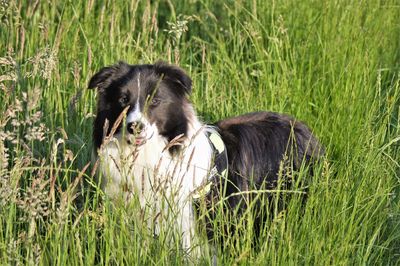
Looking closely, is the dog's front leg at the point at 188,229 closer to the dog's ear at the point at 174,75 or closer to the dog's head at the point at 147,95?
the dog's head at the point at 147,95

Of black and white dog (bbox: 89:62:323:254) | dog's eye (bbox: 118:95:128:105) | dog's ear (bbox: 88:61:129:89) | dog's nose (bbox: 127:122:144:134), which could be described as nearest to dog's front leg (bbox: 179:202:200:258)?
black and white dog (bbox: 89:62:323:254)

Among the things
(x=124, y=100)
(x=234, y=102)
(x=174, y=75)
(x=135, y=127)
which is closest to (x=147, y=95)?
(x=124, y=100)

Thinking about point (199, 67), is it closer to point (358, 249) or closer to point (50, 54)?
point (50, 54)

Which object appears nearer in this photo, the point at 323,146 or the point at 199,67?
the point at 323,146

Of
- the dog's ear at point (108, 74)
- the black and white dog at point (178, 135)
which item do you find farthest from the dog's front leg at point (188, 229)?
the dog's ear at point (108, 74)

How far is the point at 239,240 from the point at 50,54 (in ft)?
4.77

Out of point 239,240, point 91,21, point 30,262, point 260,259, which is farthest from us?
point 91,21

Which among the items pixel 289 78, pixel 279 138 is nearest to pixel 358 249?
pixel 279 138

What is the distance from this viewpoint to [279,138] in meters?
5.17

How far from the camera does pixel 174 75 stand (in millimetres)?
4781

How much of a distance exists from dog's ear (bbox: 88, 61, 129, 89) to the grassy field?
24 cm

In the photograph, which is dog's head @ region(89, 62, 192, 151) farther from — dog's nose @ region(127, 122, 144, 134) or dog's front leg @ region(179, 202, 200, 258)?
dog's front leg @ region(179, 202, 200, 258)

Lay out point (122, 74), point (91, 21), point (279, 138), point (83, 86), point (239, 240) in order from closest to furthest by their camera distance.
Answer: point (239, 240)
point (122, 74)
point (279, 138)
point (83, 86)
point (91, 21)

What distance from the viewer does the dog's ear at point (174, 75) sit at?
15.6ft
